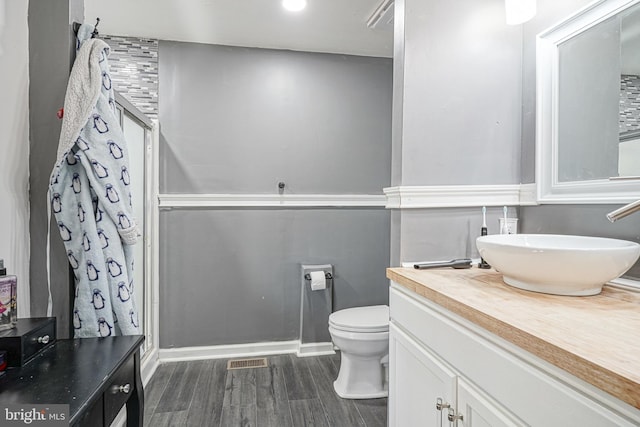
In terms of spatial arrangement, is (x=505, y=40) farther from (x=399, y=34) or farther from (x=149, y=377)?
(x=149, y=377)

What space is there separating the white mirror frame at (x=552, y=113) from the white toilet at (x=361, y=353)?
1118 millimetres

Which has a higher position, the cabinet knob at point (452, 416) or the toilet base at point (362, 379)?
the cabinet knob at point (452, 416)

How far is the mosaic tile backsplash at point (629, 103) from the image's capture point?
1087mm

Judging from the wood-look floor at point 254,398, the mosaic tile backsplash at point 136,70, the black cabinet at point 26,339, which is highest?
the mosaic tile backsplash at point 136,70

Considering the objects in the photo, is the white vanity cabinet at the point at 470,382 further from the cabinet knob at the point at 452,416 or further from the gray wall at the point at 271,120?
the gray wall at the point at 271,120

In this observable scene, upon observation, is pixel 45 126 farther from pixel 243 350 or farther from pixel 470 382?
pixel 243 350

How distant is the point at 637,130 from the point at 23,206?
2.02 metres

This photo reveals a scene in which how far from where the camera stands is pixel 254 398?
6.59ft

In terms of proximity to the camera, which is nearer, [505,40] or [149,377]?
[505,40]

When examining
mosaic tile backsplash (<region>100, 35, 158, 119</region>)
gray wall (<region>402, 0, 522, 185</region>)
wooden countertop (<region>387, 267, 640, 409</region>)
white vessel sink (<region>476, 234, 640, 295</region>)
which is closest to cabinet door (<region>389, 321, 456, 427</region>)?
wooden countertop (<region>387, 267, 640, 409</region>)

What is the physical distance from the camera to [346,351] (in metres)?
2.04

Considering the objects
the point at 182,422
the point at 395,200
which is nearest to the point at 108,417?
the point at 182,422

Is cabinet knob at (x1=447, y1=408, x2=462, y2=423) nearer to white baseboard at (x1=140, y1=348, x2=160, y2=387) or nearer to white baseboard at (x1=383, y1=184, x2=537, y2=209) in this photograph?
white baseboard at (x1=383, y1=184, x2=537, y2=209)
